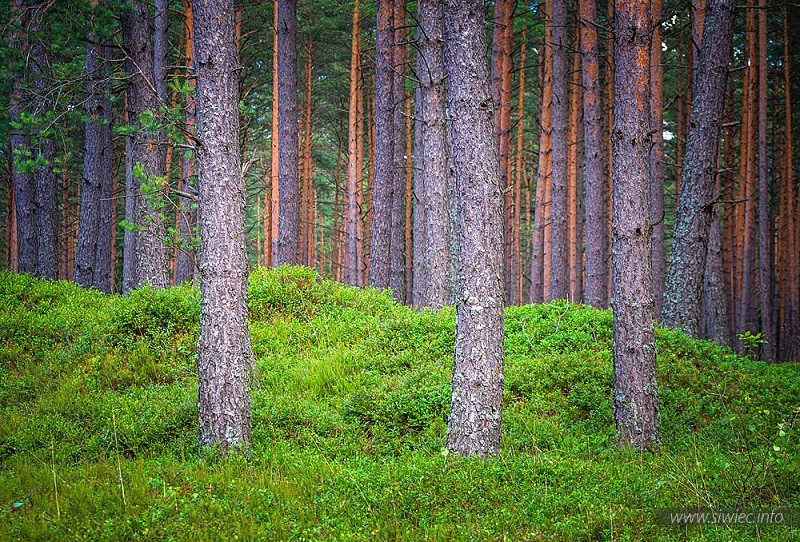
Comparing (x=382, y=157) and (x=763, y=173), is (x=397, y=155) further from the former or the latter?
(x=763, y=173)

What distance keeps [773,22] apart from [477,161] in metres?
21.8

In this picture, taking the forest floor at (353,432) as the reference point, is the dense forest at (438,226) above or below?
above

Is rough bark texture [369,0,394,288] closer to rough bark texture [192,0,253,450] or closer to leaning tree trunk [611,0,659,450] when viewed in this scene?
rough bark texture [192,0,253,450]

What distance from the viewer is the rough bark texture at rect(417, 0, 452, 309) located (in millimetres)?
12445

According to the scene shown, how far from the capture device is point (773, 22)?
72.1ft

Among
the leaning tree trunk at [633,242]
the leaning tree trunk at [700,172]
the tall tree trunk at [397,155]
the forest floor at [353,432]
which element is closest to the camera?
the forest floor at [353,432]

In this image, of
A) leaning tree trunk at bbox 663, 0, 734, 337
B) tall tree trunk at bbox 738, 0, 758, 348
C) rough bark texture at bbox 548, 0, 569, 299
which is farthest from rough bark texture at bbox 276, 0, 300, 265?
tall tree trunk at bbox 738, 0, 758, 348

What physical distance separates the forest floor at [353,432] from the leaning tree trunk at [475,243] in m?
0.45

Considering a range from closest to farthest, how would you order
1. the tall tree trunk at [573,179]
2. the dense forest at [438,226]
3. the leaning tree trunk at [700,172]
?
the dense forest at [438,226], the leaning tree trunk at [700,172], the tall tree trunk at [573,179]

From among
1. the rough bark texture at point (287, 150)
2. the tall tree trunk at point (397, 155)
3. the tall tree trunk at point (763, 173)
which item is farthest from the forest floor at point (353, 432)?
the tall tree trunk at point (763, 173)

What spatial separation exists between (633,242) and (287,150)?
1192cm

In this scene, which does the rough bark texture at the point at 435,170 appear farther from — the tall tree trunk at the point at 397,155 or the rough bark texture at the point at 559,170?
the rough bark texture at the point at 559,170

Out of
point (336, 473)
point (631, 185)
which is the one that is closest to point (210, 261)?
point (336, 473)

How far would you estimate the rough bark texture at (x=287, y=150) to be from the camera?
55.2ft
